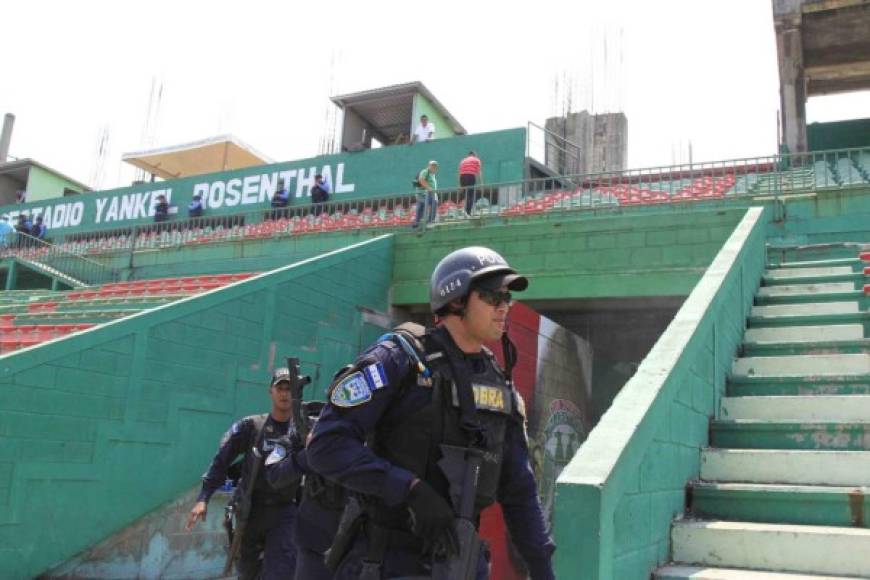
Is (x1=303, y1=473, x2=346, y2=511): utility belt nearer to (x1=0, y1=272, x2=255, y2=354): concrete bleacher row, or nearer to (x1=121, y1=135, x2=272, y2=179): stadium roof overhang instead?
(x1=0, y1=272, x2=255, y2=354): concrete bleacher row

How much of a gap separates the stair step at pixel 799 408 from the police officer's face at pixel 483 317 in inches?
117

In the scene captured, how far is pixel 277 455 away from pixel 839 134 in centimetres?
2108

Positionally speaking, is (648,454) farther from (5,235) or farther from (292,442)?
(5,235)

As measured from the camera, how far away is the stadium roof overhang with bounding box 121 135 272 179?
28766 millimetres

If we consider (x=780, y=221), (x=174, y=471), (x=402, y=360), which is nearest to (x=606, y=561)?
(x=402, y=360)

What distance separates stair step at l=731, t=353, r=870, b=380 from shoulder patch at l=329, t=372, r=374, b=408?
151 inches

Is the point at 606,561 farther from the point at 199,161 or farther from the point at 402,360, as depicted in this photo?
the point at 199,161

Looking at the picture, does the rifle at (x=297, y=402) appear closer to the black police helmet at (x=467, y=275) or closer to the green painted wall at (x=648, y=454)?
the green painted wall at (x=648, y=454)

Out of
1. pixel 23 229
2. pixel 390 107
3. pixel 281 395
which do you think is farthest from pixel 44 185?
pixel 281 395

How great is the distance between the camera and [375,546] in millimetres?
2270

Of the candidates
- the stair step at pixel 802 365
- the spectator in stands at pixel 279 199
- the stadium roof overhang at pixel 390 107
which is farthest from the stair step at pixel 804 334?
the stadium roof overhang at pixel 390 107

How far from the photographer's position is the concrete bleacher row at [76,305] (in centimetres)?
982

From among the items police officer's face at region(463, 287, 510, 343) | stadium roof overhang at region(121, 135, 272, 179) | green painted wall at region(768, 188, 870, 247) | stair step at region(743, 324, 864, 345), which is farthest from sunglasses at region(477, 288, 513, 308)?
stadium roof overhang at region(121, 135, 272, 179)

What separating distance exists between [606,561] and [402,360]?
108cm
